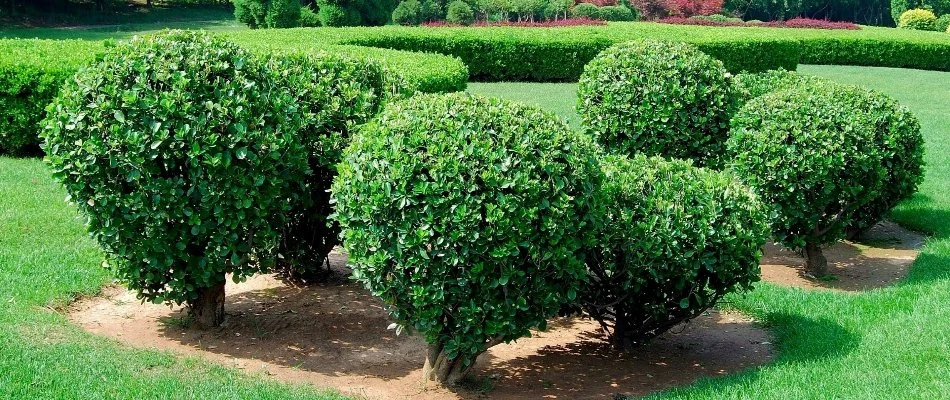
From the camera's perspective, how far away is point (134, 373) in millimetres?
5516

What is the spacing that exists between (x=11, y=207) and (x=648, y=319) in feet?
20.5

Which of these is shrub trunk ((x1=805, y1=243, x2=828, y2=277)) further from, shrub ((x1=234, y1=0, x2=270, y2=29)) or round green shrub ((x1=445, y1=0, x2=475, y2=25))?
round green shrub ((x1=445, y1=0, x2=475, y2=25))

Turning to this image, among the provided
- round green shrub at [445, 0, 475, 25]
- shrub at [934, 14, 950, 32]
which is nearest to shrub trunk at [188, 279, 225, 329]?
round green shrub at [445, 0, 475, 25]

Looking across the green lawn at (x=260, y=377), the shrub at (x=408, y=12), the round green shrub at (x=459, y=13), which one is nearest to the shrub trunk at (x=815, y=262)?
the green lawn at (x=260, y=377)

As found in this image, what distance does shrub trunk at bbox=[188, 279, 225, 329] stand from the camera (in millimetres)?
6535

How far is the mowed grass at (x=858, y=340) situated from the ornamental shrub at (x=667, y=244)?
2.09 ft

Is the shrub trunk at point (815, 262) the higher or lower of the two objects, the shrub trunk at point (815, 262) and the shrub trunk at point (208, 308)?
the lower

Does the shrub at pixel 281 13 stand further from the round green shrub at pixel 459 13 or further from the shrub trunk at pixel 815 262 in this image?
the shrub trunk at pixel 815 262

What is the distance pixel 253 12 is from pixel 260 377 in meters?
24.0

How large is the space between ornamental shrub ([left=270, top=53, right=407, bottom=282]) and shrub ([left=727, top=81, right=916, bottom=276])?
10.2 ft

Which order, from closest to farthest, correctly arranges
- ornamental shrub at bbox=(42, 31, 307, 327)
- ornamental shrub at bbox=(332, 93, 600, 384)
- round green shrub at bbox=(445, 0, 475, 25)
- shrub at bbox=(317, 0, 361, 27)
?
ornamental shrub at bbox=(332, 93, 600, 384), ornamental shrub at bbox=(42, 31, 307, 327), shrub at bbox=(317, 0, 361, 27), round green shrub at bbox=(445, 0, 475, 25)

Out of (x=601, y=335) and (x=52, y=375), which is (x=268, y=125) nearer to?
(x=52, y=375)

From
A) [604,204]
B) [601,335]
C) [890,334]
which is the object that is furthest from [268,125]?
[890,334]

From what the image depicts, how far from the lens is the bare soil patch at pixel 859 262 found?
28.1 ft
